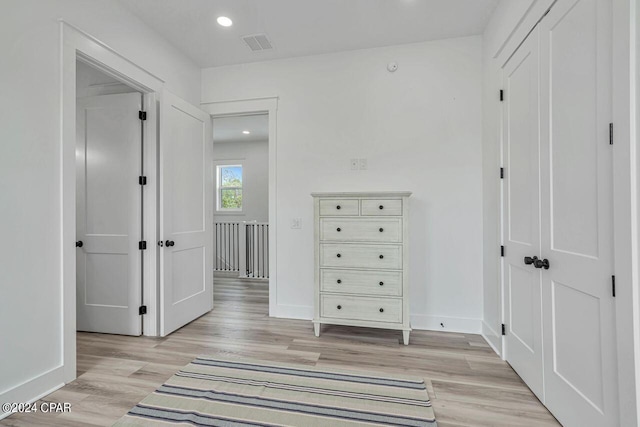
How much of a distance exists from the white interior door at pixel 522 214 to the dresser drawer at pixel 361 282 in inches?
34.2

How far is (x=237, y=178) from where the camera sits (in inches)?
289

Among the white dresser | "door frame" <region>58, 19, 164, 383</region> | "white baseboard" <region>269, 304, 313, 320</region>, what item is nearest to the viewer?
"door frame" <region>58, 19, 164, 383</region>

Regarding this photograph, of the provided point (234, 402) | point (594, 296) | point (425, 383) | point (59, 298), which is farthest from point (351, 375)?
point (59, 298)

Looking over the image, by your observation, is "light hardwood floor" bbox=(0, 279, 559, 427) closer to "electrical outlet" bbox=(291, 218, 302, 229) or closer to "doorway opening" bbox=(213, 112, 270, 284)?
"electrical outlet" bbox=(291, 218, 302, 229)

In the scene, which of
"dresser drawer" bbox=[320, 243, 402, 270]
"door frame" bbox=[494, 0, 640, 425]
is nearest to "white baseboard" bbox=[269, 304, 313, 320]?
"dresser drawer" bbox=[320, 243, 402, 270]

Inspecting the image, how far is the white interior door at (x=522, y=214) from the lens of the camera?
193 cm

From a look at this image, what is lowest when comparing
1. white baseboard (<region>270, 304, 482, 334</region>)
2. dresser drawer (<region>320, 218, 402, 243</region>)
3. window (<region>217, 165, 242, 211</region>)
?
white baseboard (<region>270, 304, 482, 334</region>)

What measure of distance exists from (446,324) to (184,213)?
2.90m

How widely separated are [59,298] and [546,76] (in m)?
3.38

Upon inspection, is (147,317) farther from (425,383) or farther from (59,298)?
(425,383)

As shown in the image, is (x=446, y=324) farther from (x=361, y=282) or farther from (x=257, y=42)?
(x=257, y=42)

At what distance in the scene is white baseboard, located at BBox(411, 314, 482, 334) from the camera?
302 centimetres

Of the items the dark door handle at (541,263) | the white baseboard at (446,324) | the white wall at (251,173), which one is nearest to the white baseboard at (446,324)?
the white baseboard at (446,324)

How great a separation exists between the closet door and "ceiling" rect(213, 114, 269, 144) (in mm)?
4136
